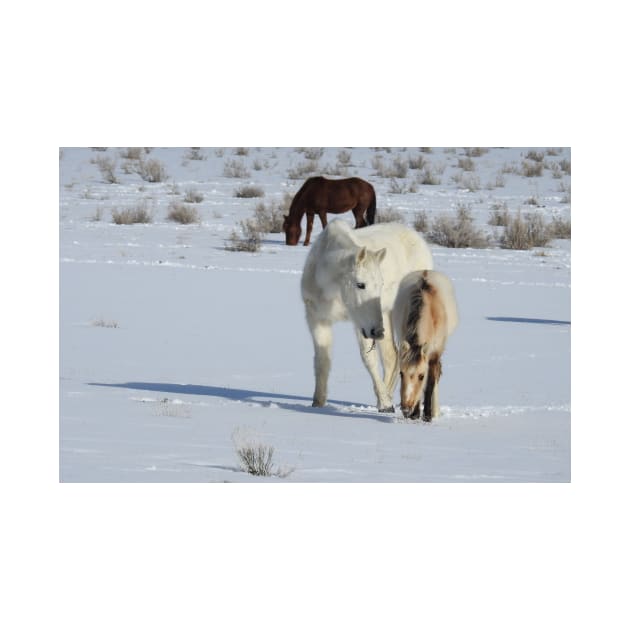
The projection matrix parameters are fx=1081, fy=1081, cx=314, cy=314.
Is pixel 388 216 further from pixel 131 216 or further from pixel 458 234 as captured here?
pixel 131 216

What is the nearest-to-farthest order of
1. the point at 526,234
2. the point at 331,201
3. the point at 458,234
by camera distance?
the point at 331,201
the point at 526,234
the point at 458,234

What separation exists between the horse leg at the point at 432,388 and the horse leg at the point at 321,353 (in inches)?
41.4

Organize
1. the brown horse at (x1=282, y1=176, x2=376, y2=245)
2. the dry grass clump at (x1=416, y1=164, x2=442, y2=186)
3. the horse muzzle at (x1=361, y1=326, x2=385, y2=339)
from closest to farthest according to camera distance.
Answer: the horse muzzle at (x1=361, y1=326, x2=385, y2=339) → the brown horse at (x1=282, y1=176, x2=376, y2=245) → the dry grass clump at (x1=416, y1=164, x2=442, y2=186)

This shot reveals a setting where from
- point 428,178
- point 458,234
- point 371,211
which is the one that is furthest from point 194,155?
point 458,234

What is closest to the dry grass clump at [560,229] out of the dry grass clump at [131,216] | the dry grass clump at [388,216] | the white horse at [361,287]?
the dry grass clump at [388,216]

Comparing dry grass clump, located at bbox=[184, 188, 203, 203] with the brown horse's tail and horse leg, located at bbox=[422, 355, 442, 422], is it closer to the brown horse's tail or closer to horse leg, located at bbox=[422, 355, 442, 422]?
the brown horse's tail

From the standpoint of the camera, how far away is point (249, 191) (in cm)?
2345

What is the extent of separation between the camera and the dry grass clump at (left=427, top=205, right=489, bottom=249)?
19.8m

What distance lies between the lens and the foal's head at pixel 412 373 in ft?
25.2

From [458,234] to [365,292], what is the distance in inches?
470

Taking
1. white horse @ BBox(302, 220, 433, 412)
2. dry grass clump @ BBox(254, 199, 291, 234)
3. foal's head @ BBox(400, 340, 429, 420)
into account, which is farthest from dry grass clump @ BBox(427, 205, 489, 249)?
foal's head @ BBox(400, 340, 429, 420)

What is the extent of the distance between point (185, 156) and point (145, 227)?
8.12 meters

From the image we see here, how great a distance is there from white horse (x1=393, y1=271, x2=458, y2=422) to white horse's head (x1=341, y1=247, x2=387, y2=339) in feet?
0.57
